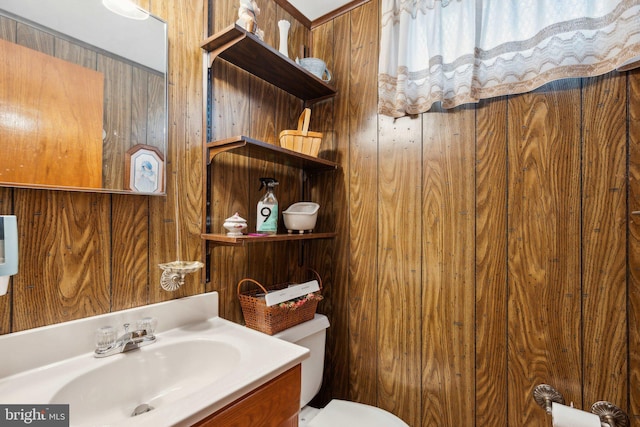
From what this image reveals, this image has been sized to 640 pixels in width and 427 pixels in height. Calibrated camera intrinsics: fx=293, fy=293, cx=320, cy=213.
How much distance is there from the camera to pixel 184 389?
904 millimetres

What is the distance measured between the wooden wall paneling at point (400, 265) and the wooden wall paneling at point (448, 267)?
35 millimetres

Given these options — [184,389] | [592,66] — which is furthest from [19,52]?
[592,66]

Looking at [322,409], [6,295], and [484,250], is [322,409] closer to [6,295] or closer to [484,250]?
[484,250]

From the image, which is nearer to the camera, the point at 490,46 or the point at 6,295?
the point at 6,295

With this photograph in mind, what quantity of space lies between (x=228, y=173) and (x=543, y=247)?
4.10 ft

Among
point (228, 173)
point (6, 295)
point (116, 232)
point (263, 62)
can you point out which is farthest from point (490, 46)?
point (6, 295)

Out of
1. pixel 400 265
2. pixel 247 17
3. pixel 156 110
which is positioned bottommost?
pixel 400 265

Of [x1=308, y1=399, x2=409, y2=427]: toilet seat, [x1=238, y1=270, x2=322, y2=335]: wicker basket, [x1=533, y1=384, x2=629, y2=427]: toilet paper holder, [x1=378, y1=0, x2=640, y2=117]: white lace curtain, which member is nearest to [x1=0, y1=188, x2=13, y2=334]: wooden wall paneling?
[x1=238, y1=270, x2=322, y2=335]: wicker basket

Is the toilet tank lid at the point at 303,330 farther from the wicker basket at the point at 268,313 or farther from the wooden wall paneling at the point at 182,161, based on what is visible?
the wooden wall paneling at the point at 182,161

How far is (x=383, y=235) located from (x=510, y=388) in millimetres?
757

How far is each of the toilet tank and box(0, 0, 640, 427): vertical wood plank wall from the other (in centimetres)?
20

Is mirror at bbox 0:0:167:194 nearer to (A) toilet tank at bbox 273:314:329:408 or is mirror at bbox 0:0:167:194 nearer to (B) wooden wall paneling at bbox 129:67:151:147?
(B) wooden wall paneling at bbox 129:67:151:147

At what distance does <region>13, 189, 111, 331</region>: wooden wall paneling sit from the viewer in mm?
768

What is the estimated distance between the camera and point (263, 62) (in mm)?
1265
